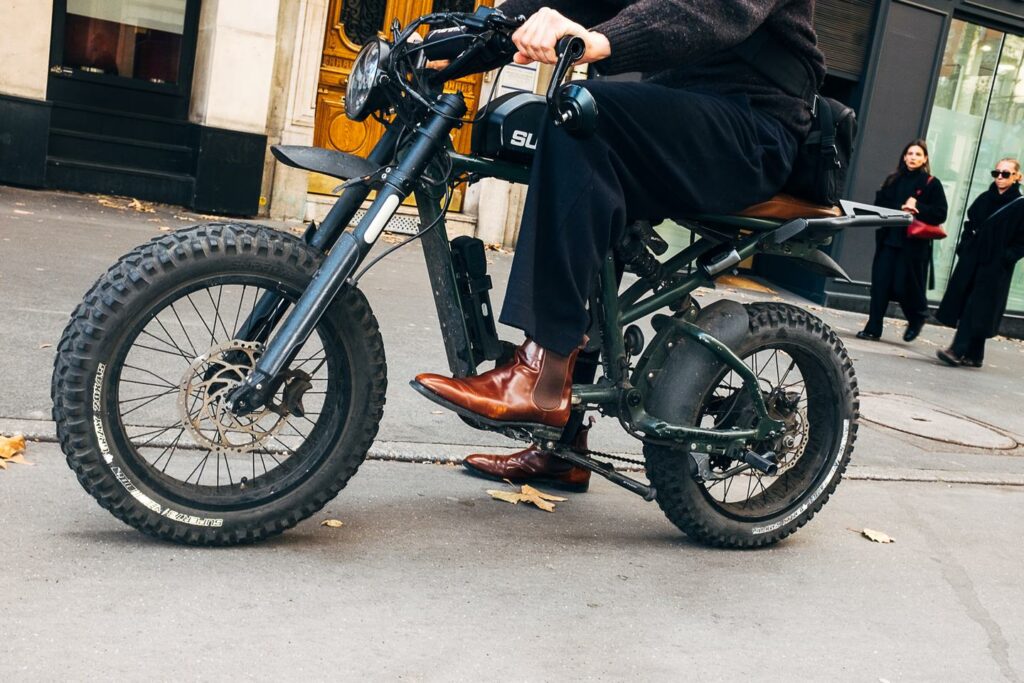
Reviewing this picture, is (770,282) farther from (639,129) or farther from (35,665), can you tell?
(35,665)

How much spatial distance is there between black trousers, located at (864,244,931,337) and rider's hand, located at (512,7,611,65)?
8.47 m

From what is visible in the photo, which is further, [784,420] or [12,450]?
[784,420]

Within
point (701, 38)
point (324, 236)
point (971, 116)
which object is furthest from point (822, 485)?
point (971, 116)

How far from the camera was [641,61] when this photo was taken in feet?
10.8

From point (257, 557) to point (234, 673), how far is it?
70 centimetres

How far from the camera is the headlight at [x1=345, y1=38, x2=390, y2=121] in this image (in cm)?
323

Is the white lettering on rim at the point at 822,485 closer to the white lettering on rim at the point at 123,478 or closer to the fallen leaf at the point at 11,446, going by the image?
the white lettering on rim at the point at 123,478

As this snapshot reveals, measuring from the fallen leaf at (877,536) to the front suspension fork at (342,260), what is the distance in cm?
220

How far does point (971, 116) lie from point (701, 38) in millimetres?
12435

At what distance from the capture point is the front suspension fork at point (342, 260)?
3.07 meters

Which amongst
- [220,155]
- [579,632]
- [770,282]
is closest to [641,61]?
[579,632]

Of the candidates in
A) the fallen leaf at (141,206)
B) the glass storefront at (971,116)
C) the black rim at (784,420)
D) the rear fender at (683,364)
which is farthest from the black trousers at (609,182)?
the glass storefront at (971,116)

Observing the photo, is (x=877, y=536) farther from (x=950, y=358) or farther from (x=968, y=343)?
(x=968, y=343)

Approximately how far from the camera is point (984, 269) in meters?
10.6
